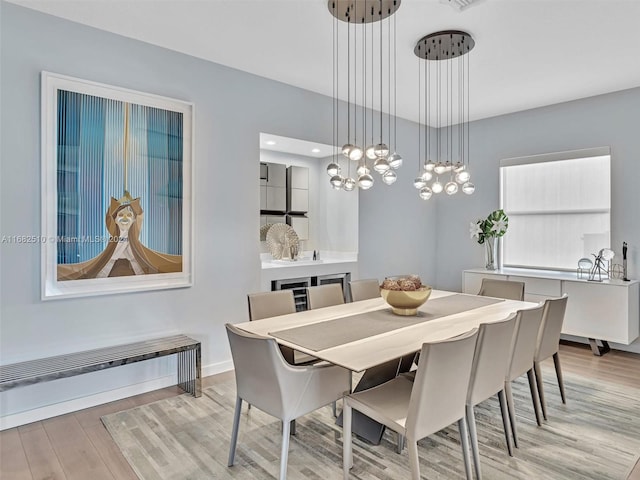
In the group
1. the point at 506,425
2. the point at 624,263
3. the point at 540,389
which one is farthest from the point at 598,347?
the point at 506,425

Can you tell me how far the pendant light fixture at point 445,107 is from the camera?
3176mm

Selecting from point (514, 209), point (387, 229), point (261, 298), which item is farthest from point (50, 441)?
point (514, 209)

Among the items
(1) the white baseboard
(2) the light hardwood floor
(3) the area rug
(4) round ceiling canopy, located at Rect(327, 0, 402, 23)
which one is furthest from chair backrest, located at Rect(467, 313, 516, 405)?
(1) the white baseboard

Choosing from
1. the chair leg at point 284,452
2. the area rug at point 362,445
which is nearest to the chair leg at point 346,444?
the area rug at point 362,445

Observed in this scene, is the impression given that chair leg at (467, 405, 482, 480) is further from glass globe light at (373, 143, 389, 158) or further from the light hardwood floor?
glass globe light at (373, 143, 389, 158)

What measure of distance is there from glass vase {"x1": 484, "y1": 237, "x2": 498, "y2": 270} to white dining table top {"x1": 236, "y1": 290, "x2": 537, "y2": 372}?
6.58ft

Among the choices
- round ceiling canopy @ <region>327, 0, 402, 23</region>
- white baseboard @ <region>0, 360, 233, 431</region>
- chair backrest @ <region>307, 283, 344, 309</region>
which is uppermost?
round ceiling canopy @ <region>327, 0, 402, 23</region>

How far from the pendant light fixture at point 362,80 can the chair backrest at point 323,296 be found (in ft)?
3.09

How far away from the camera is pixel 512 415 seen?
7.98 feet

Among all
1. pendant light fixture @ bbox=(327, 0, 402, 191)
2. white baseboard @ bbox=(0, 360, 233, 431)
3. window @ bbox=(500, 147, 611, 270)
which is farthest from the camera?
window @ bbox=(500, 147, 611, 270)

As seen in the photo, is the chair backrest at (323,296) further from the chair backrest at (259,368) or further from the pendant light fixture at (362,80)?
the chair backrest at (259,368)

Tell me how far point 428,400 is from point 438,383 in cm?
9

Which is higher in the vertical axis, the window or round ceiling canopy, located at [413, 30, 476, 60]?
round ceiling canopy, located at [413, 30, 476, 60]

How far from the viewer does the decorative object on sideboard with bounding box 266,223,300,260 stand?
4758 mm
